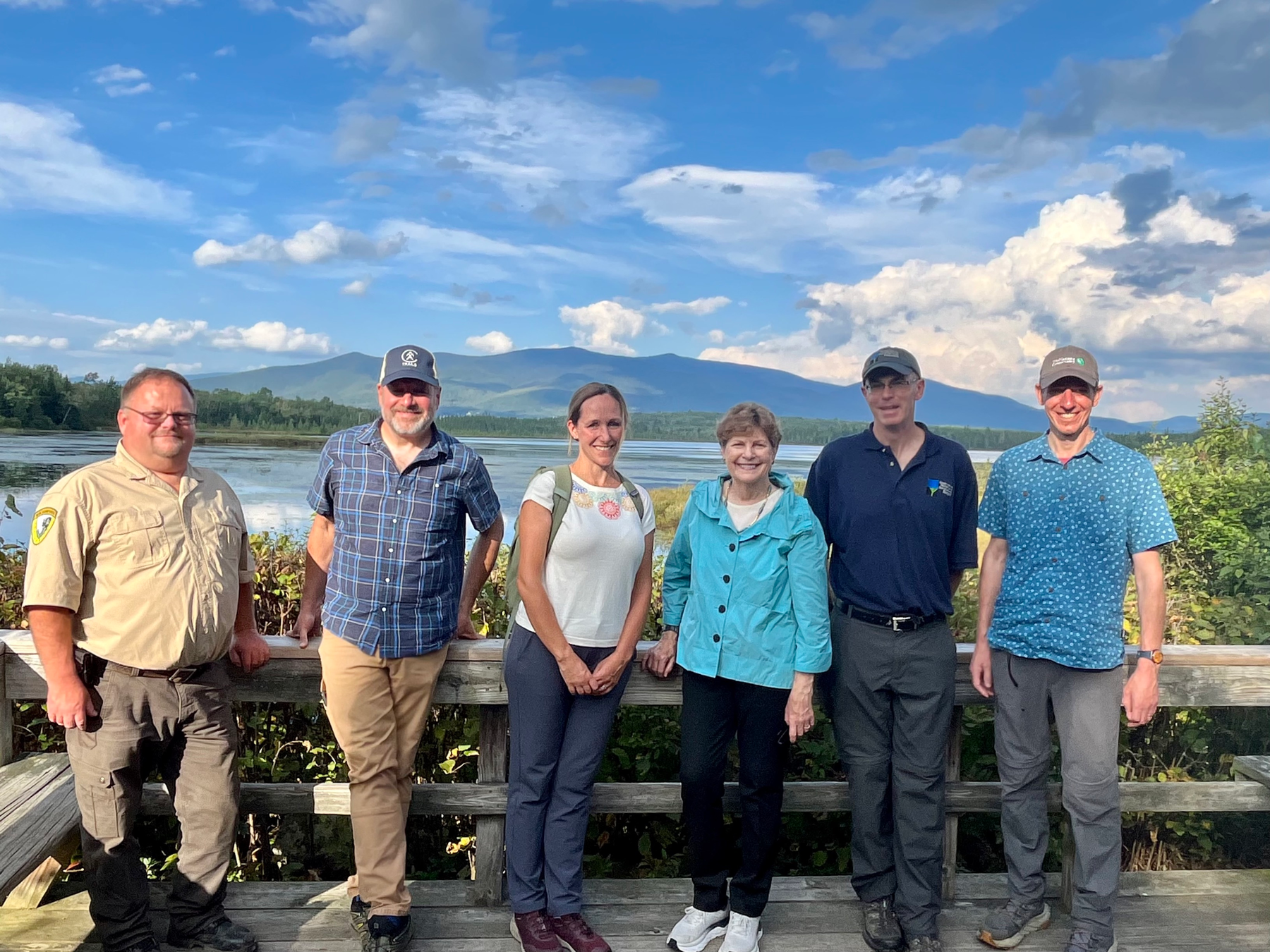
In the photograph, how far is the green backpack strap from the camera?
2871 mm

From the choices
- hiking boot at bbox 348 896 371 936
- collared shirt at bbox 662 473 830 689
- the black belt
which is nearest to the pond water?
collared shirt at bbox 662 473 830 689

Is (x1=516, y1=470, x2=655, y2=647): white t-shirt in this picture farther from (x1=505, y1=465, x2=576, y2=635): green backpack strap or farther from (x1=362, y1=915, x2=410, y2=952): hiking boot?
(x1=362, y1=915, x2=410, y2=952): hiking boot

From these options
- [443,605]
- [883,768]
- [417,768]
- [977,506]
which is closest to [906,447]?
[977,506]

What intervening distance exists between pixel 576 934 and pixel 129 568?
1.94 meters

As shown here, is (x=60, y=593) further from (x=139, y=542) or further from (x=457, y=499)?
(x=457, y=499)

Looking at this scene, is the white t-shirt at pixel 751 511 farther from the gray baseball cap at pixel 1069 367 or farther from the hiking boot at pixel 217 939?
the hiking boot at pixel 217 939

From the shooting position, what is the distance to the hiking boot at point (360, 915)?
3.00m

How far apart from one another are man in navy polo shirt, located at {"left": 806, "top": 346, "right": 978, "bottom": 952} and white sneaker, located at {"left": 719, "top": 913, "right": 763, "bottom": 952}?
1.44ft

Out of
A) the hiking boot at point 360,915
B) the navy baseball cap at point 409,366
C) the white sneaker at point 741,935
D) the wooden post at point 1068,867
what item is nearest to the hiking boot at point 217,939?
the hiking boot at point 360,915

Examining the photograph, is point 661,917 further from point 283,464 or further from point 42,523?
point 283,464

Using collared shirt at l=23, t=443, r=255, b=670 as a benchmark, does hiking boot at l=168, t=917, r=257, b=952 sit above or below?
below

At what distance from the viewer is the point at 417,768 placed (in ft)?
12.8

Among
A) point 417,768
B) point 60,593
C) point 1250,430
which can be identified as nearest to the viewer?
point 60,593

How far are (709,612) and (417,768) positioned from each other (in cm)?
183
